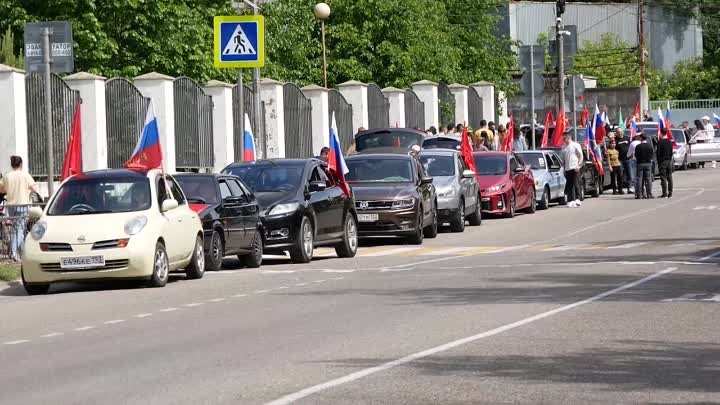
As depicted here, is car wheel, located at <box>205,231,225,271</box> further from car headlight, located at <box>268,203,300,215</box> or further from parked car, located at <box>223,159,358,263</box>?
car headlight, located at <box>268,203,300,215</box>

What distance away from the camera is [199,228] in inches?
952

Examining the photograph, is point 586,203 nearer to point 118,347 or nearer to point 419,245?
point 419,245

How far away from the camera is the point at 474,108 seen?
208ft

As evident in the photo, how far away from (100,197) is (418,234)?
9909 mm

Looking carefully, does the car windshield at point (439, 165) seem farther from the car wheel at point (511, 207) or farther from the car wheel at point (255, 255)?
the car wheel at point (255, 255)

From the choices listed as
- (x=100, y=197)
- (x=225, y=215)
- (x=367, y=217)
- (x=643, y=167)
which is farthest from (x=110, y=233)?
(x=643, y=167)

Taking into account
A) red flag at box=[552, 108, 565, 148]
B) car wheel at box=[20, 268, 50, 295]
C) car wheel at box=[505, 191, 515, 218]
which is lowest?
car wheel at box=[20, 268, 50, 295]

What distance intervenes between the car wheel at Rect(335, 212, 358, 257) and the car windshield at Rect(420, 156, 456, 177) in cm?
759

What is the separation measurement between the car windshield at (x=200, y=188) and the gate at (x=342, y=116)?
21.5 meters

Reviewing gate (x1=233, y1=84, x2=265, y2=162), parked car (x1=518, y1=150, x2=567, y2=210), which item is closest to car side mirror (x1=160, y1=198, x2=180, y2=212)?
gate (x1=233, y1=84, x2=265, y2=162)

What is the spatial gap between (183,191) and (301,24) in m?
36.0

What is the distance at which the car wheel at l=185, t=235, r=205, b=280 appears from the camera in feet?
78.5

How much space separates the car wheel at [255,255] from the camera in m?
26.3

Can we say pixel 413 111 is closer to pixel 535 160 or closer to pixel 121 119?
pixel 535 160
